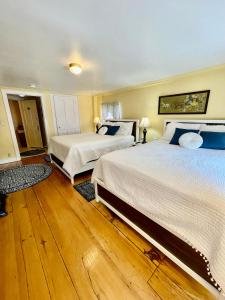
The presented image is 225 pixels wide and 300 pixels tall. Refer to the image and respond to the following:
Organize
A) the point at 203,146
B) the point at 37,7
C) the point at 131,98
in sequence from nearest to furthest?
the point at 37,7 < the point at 203,146 < the point at 131,98

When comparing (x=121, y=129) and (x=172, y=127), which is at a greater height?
(x=172, y=127)

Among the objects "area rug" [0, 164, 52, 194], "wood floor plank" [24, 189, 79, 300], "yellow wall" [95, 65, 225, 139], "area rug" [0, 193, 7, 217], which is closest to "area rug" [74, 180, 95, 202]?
"wood floor plank" [24, 189, 79, 300]

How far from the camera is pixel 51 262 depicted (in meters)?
1.31

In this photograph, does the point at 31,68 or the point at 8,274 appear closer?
the point at 8,274

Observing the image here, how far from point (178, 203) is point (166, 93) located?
2999 mm

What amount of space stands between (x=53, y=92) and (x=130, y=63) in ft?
10.8

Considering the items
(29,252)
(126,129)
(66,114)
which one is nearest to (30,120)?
(66,114)

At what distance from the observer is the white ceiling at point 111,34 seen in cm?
110

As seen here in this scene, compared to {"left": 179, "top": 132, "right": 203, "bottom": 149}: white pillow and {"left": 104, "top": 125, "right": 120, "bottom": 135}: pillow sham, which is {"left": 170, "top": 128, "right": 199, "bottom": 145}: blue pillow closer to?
{"left": 179, "top": 132, "right": 203, "bottom": 149}: white pillow

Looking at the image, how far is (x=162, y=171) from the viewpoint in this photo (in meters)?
1.39

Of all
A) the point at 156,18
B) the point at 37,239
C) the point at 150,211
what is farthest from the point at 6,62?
the point at 150,211

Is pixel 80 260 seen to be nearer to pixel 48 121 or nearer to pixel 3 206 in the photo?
pixel 3 206

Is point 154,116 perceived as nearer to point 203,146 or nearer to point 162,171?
point 203,146

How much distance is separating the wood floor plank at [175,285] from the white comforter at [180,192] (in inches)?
13.2
